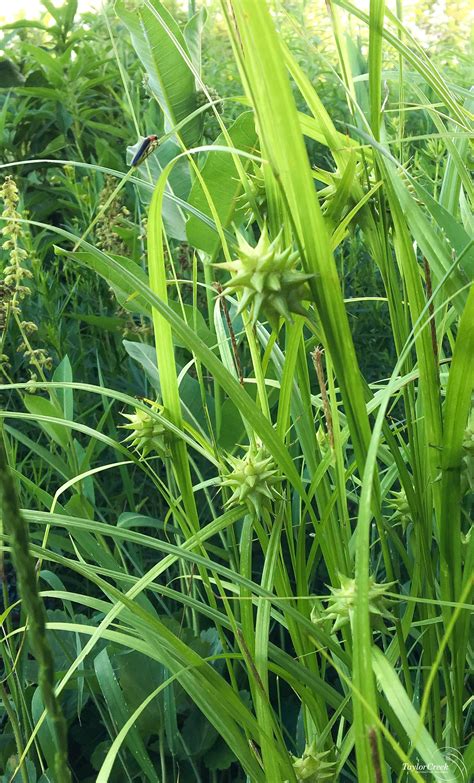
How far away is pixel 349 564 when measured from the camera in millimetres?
711

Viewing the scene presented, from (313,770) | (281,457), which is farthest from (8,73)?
(313,770)

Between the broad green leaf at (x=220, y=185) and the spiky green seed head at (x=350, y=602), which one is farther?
the broad green leaf at (x=220, y=185)

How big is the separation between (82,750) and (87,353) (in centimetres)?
77

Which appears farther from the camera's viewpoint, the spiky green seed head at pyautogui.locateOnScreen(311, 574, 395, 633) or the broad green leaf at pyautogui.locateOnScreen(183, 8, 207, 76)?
the broad green leaf at pyautogui.locateOnScreen(183, 8, 207, 76)

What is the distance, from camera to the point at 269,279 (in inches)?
21.2

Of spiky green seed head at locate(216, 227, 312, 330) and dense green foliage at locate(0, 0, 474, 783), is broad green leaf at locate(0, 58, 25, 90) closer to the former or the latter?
dense green foliage at locate(0, 0, 474, 783)

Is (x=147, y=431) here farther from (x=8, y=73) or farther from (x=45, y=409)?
(x=8, y=73)

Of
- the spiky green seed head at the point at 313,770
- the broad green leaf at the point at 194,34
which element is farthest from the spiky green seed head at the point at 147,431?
the broad green leaf at the point at 194,34

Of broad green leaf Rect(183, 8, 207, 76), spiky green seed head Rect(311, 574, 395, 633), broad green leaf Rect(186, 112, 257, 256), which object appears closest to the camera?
spiky green seed head Rect(311, 574, 395, 633)

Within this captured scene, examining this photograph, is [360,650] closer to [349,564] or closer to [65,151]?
[349,564]

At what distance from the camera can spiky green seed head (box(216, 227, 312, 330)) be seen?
0.54 m

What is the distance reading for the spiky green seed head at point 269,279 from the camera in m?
0.54

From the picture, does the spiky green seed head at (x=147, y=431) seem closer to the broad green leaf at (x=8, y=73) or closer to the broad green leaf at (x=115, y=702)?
the broad green leaf at (x=115, y=702)

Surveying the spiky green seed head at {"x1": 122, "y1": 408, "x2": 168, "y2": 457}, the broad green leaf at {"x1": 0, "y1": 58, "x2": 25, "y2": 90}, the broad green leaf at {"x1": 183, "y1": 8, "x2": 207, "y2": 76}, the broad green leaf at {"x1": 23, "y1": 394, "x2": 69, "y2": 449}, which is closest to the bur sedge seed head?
the spiky green seed head at {"x1": 122, "y1": 408, "x2": 168, "y2": 457}
